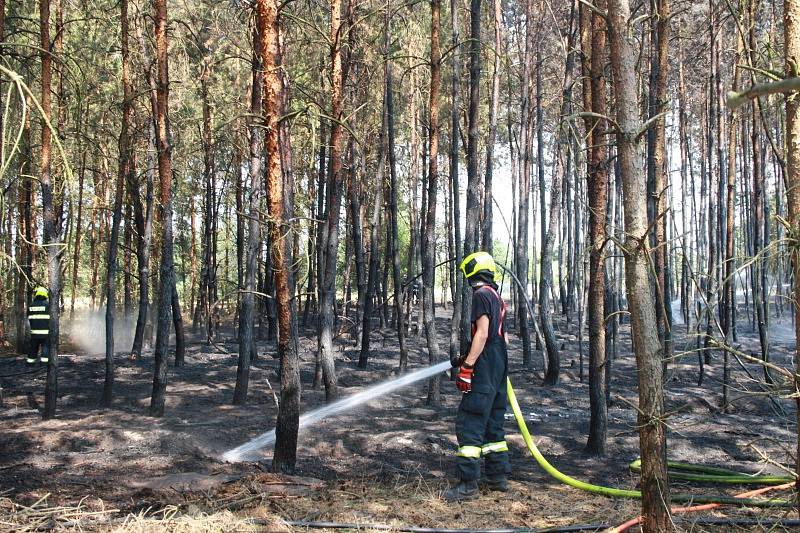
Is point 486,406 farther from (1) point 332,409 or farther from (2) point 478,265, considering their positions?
(1) point 332,409

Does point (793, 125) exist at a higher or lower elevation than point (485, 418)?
higher

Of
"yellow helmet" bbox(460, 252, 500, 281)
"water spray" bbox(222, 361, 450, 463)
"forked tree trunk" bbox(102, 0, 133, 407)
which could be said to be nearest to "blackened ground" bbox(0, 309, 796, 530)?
"water spray" bbox(222, 361, 450, 463)

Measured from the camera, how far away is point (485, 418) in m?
6.37

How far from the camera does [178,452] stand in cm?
836

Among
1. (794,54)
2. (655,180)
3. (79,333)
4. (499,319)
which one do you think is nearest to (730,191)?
(655,180)

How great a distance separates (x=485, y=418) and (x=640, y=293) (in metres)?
2.73

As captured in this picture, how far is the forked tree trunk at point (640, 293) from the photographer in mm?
3912

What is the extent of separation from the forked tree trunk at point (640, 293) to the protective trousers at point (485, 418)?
2354mm

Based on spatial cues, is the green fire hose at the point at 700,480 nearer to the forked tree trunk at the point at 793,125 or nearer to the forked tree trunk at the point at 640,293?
the forked tree trunk at the point at 793,125

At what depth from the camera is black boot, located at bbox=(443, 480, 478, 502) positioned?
20.1ft

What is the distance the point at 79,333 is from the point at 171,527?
23.4m

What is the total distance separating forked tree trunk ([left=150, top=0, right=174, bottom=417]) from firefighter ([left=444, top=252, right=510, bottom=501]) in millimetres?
5346

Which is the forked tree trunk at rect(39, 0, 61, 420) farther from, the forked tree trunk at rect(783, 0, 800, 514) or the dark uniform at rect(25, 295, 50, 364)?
the forked tree trunk at rect(783, 0, 800, 514)

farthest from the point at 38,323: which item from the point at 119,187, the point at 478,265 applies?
the point at 478,265
